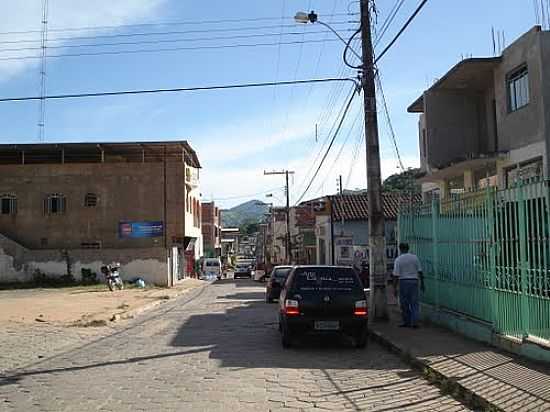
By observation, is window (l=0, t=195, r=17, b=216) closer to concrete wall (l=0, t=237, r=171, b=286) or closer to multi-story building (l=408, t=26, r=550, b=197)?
concrete wall (l=0, t=237, r=171, b=286)

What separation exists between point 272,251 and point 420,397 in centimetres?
10136

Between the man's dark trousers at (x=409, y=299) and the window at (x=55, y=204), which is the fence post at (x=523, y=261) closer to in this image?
the man's dark trousers at (x=409, y=299)

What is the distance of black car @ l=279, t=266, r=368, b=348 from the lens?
12.8m

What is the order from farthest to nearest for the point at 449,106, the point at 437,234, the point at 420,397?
the point at 449,106 → the point at 437,234 → the point at 420,397

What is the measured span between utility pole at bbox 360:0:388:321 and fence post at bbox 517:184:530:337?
6.48m

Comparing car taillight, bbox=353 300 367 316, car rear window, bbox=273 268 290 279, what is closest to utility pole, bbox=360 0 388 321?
car taillight, bbox=353 300 367 316

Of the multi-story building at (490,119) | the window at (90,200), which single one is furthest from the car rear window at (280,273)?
the window at (90,200)

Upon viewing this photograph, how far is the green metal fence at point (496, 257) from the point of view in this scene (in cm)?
948

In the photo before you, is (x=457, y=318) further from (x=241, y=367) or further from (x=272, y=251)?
(x=272, y=251)

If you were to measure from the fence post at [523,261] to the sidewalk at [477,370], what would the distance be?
1.95ft

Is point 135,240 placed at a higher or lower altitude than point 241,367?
higher

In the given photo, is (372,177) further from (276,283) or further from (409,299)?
(276,283)

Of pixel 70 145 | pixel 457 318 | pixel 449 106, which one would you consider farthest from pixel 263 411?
pixel 70 145

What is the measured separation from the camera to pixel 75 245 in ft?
169
